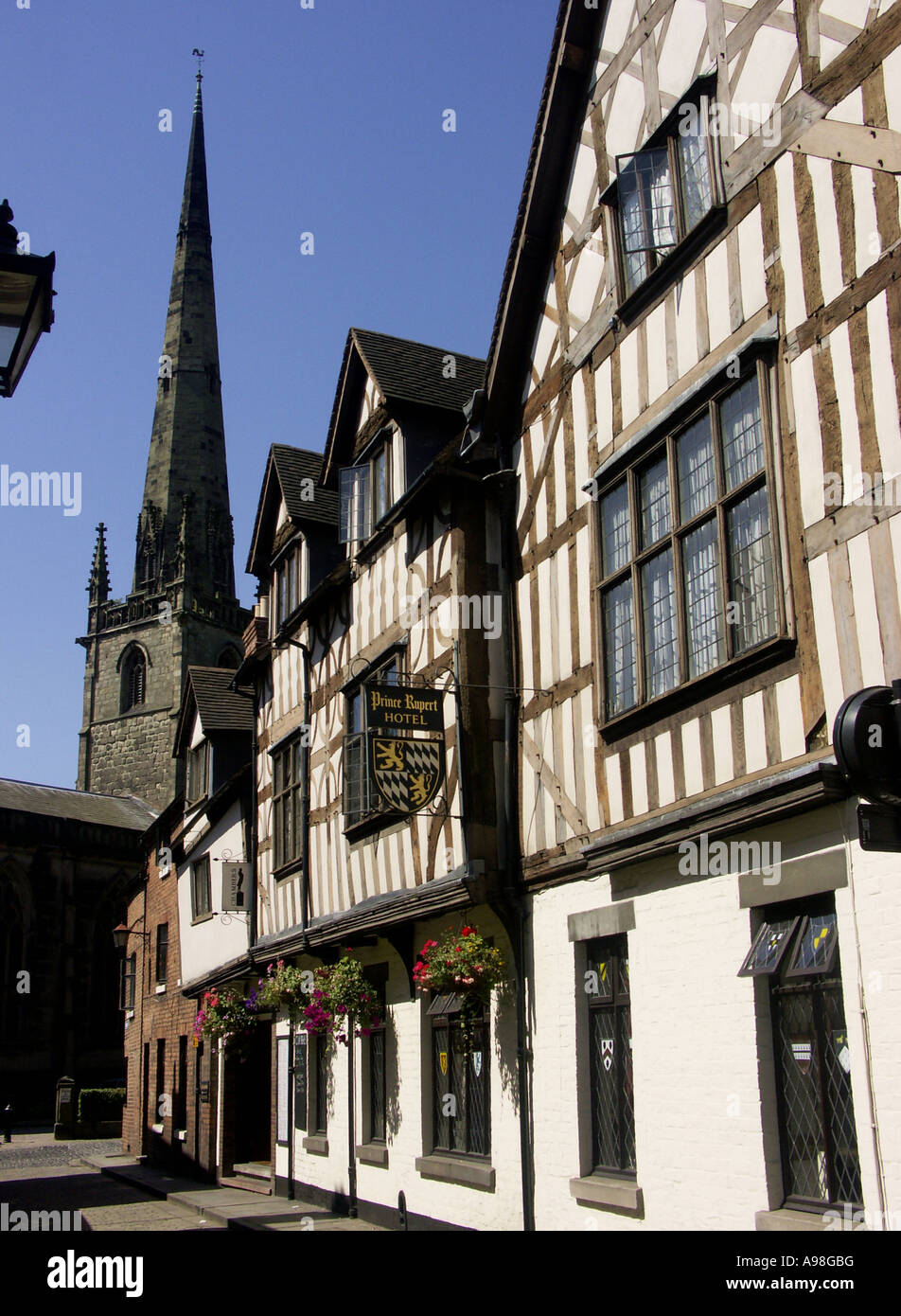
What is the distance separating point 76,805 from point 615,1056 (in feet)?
169

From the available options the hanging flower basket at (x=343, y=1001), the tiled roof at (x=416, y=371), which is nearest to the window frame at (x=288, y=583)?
the tiled roof at (x=416, y=371)

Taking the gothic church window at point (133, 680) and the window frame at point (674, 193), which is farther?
the gothic church window at point (133, 680)

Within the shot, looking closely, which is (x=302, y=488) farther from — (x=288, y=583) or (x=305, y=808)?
(x=305, y=808)

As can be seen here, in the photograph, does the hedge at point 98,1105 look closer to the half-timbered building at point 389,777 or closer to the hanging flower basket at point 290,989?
the half-timbered building at point 389,777

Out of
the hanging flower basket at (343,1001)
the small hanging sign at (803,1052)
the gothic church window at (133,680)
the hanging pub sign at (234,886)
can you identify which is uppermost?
the gothic church window at (133,680)

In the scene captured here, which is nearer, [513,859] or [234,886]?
[513,859]

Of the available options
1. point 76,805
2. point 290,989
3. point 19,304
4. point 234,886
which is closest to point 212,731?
point 234,886

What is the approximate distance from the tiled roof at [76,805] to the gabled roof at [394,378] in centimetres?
3849

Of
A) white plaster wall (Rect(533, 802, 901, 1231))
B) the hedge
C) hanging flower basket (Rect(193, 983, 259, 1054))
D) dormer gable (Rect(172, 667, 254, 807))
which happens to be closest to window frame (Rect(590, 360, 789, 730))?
white plaster wall (Rect(533, 802, 901, 1231))

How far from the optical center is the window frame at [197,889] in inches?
881

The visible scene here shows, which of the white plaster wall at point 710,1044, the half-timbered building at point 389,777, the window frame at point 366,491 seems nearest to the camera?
the white plaster wall at point 710,1044

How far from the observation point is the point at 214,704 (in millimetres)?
23328

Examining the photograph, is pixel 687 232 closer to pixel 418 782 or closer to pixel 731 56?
pixel 731 56

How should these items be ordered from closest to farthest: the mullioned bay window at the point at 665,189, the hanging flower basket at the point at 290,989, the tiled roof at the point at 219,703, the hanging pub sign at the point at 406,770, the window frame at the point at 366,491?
the mullioned bay window at the point at 665,189
the hanging pub sign at the point at 406,770
the window frame at the point at 366,491
the hanging flower basket at the point at 290,989
the tiled roof at the point at 219,703
